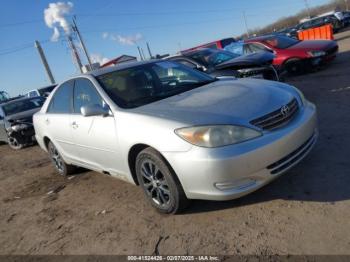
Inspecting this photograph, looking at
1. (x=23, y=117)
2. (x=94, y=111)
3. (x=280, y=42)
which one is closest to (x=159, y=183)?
(x=94, y=111)

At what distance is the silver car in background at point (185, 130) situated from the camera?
312 cm

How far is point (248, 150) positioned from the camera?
121 inches

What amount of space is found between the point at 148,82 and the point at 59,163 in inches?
102

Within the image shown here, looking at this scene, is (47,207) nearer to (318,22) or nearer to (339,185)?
(339,185)

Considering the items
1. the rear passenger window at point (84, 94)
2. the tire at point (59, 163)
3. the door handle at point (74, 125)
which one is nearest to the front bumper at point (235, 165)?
the rear passenger window at point (84, 94)

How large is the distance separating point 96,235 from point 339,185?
247cm

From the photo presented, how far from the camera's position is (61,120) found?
205 inches

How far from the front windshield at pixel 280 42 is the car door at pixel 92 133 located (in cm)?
807

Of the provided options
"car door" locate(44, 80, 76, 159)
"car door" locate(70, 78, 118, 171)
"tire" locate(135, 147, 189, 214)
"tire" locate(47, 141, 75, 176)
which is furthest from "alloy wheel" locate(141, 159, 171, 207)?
"tire" locate(47, 141, 75, 176)

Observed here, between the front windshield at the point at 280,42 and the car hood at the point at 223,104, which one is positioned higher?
the car hood at the point at 223,104

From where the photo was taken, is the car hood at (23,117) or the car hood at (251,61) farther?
the car hood at (23,117)

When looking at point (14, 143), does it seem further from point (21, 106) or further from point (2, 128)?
point (21, 106)

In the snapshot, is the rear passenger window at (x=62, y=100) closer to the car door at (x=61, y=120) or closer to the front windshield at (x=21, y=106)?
the car door at (x=61, y=120)

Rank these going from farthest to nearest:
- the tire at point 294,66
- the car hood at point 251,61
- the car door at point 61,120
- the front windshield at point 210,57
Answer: the tire at point 294,66, the front windshield at point 210,57, the car hood at point 251,61, the car door at point 61,120
